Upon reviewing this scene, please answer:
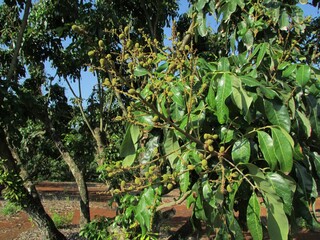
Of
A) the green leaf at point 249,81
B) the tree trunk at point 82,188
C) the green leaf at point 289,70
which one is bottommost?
the tree trunk at point 82,188

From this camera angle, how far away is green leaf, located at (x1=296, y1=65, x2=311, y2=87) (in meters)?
1.42

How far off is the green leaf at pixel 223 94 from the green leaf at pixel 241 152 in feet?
0.34

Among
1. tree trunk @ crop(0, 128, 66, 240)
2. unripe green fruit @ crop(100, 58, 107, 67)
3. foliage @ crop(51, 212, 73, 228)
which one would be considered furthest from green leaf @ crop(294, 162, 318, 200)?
foliage @ crop(51, 212, 73, 228)

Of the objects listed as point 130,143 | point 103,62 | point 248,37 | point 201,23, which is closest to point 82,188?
point 201,23

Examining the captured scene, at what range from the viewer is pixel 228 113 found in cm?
133

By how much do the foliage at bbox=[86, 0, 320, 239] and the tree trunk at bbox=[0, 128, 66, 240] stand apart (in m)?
2.42

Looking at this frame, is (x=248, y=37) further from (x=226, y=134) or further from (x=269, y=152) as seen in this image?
(x=269, y=152)

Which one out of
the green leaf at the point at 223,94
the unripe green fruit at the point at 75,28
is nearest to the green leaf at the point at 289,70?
the green leaf at the point at 223,94

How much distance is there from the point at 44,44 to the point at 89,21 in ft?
5.88

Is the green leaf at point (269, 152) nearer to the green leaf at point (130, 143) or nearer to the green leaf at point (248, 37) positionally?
the green leaf at point (130, 143)

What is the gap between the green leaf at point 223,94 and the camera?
128 centimetres

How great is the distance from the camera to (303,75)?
56.4 inches

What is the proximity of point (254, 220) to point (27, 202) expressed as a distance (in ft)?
10.1

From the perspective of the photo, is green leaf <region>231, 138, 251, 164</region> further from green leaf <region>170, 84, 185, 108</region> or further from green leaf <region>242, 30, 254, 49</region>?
green leaf <region>242, 30, 254, 49</region>
